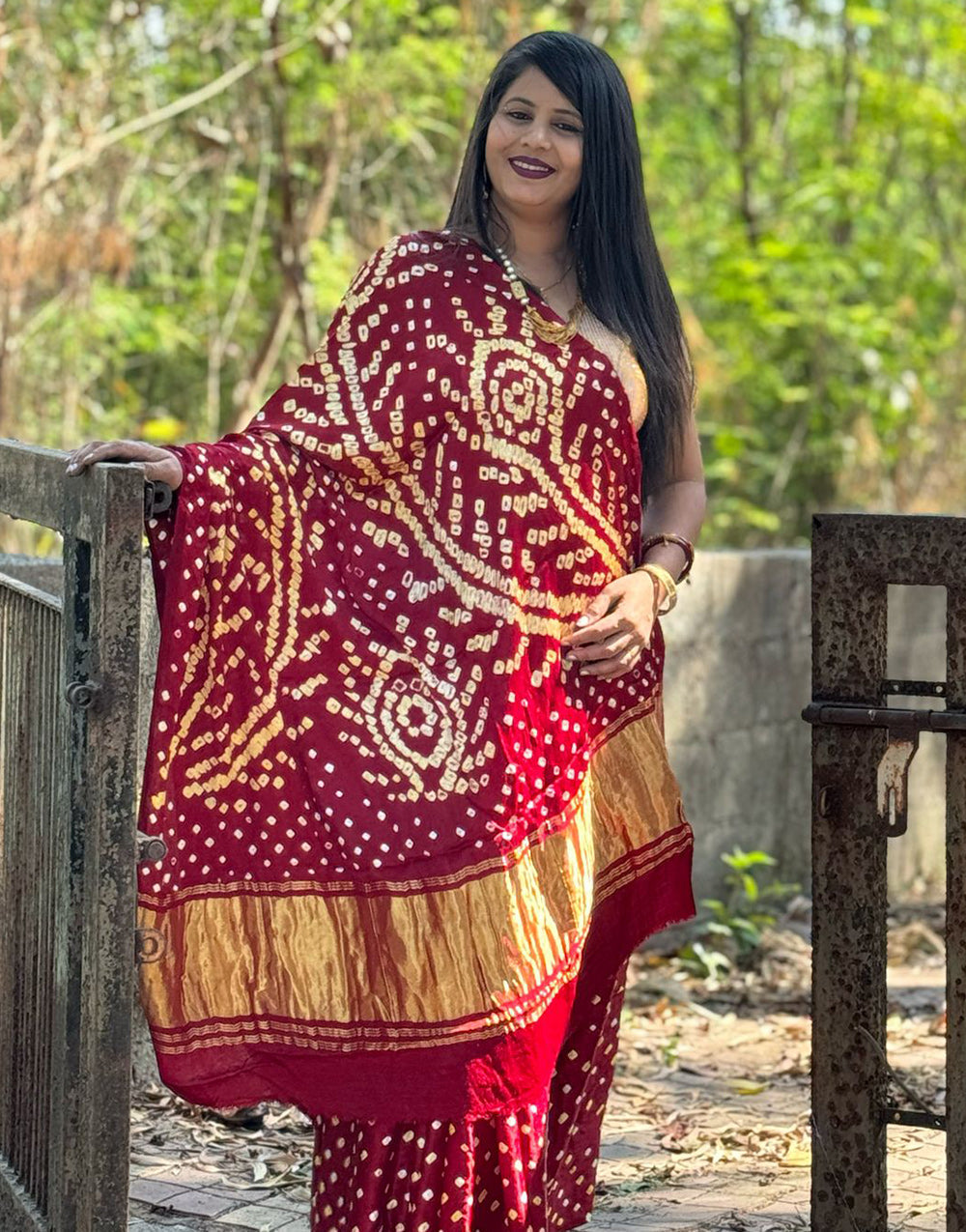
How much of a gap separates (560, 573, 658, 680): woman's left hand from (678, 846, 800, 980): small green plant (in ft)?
9.59

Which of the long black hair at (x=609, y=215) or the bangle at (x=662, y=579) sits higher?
the long black hair at (x=609, y=215)

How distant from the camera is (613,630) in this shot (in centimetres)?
289

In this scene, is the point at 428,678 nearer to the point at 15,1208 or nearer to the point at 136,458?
the point at 136,458

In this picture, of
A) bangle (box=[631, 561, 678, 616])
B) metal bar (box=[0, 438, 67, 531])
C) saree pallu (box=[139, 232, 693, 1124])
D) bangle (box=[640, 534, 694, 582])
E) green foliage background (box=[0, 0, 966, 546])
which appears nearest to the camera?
metal bar (box=[0, 438, 67, 531])

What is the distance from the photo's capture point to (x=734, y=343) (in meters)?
12.0

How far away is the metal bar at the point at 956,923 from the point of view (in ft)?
9.05

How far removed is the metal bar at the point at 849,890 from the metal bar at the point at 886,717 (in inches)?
0.8

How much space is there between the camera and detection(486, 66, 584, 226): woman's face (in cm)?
289

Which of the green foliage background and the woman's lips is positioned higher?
the green foliage background

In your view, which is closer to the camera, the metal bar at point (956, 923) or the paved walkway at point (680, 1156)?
the metal bar at point (956, 923)

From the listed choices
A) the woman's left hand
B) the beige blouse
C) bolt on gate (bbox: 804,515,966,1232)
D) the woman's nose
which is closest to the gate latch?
bolt on gate (bbox: 804,515,966,1232)

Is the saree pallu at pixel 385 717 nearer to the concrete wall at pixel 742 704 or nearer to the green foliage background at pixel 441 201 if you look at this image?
the concrete wall at pixel 742 704

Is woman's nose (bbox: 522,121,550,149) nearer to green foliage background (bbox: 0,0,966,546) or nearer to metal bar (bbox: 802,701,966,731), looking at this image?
metal bar (bbox: 802,701,966,731)

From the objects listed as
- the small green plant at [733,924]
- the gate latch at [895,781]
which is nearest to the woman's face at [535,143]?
the gate latch at [895,781]
